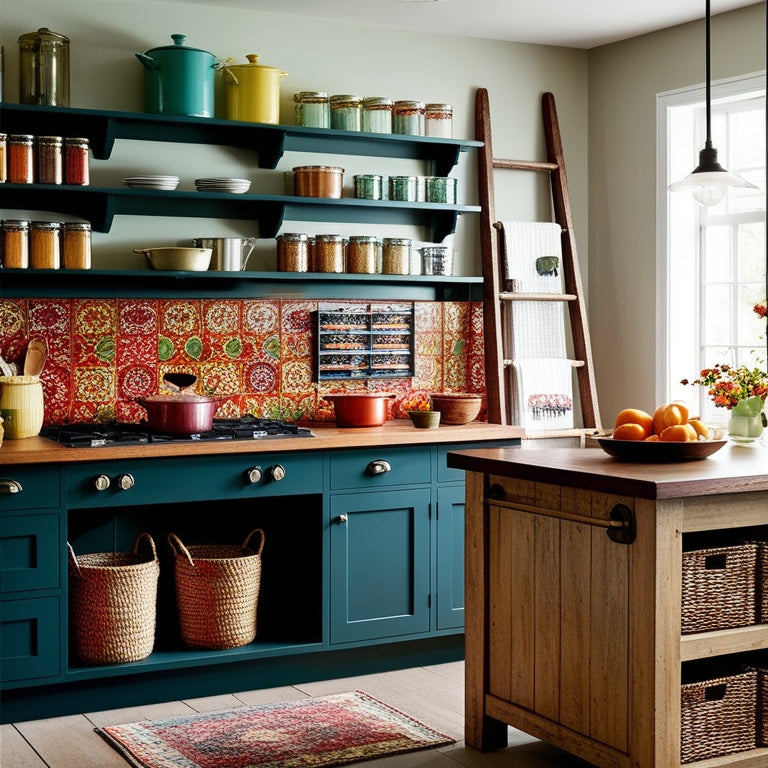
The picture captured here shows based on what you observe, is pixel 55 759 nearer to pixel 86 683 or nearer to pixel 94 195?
pixel 86 683

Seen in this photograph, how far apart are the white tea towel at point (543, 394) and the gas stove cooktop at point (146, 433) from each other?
1.21 metres

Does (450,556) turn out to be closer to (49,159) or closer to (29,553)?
(29,553)

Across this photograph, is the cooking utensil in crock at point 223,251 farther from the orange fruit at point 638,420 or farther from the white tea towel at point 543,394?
the orange fruit at point 638,420

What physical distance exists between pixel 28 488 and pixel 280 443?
95 cm

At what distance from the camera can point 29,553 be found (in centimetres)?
398

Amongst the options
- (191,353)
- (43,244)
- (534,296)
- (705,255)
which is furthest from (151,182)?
(705,255)

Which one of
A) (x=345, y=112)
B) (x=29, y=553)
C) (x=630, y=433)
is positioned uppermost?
(x=345, y=112)

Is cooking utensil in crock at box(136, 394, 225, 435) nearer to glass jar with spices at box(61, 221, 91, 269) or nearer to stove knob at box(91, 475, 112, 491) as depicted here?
stove knob at box(91, 475, 112, 491)

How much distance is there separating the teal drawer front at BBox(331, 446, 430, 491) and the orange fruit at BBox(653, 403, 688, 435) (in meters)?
1.30

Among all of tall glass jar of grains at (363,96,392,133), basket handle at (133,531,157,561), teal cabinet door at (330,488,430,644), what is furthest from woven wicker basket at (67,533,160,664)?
tall glass jar of grains at (363,96,392,133)

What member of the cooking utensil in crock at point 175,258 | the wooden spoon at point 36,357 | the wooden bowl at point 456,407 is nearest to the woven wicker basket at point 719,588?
the wooden bowl at point 456,407

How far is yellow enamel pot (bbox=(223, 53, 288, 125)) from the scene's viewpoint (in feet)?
15.9

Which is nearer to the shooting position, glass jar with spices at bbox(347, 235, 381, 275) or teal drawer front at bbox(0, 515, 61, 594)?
teal drawer front at bbox(0, 515, 61, 594)

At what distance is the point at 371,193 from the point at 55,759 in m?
2.75
